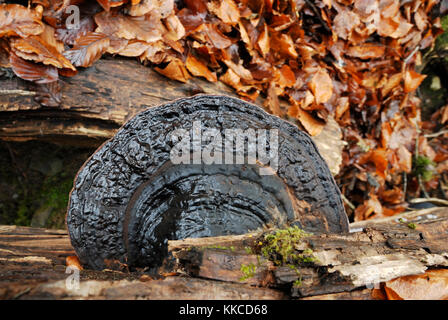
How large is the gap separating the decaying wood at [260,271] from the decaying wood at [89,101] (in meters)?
0.90

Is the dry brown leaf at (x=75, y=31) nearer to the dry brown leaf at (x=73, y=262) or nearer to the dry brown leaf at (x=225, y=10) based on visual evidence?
the dry brown leaf at (x=225, y=10)

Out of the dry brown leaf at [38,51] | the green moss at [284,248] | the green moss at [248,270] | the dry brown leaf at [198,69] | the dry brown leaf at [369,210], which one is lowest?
the green moss at [248,270]

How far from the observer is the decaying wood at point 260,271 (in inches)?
43.2

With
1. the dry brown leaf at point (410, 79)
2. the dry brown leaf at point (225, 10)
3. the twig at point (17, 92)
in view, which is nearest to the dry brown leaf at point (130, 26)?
the dry brown leaf at point (225, 10)

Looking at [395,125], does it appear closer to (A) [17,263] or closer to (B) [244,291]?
(B) [244,291]

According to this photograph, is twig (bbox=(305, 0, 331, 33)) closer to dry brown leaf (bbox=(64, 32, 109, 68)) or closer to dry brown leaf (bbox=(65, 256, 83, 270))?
dry brown leaf (bbox=(64, 32, 109, 68))

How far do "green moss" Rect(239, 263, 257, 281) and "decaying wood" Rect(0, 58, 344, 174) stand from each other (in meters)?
1.31

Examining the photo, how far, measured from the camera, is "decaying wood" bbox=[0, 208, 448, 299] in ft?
3.60

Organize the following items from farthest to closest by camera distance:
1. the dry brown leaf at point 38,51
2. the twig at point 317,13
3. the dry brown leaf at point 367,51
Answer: the dry brown leaf at point 367,51 → the twig at point 317,13 → the dry brown leaf at point 38,51

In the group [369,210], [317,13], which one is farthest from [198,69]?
[369,210]

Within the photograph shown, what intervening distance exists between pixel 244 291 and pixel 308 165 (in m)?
0.77

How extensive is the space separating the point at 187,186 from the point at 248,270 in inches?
21.8

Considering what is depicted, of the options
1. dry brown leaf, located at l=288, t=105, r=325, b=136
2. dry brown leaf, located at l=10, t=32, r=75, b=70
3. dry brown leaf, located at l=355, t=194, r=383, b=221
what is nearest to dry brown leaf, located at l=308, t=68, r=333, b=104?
dry brown leaf, located at l=288, t=105, r=325, b=136
